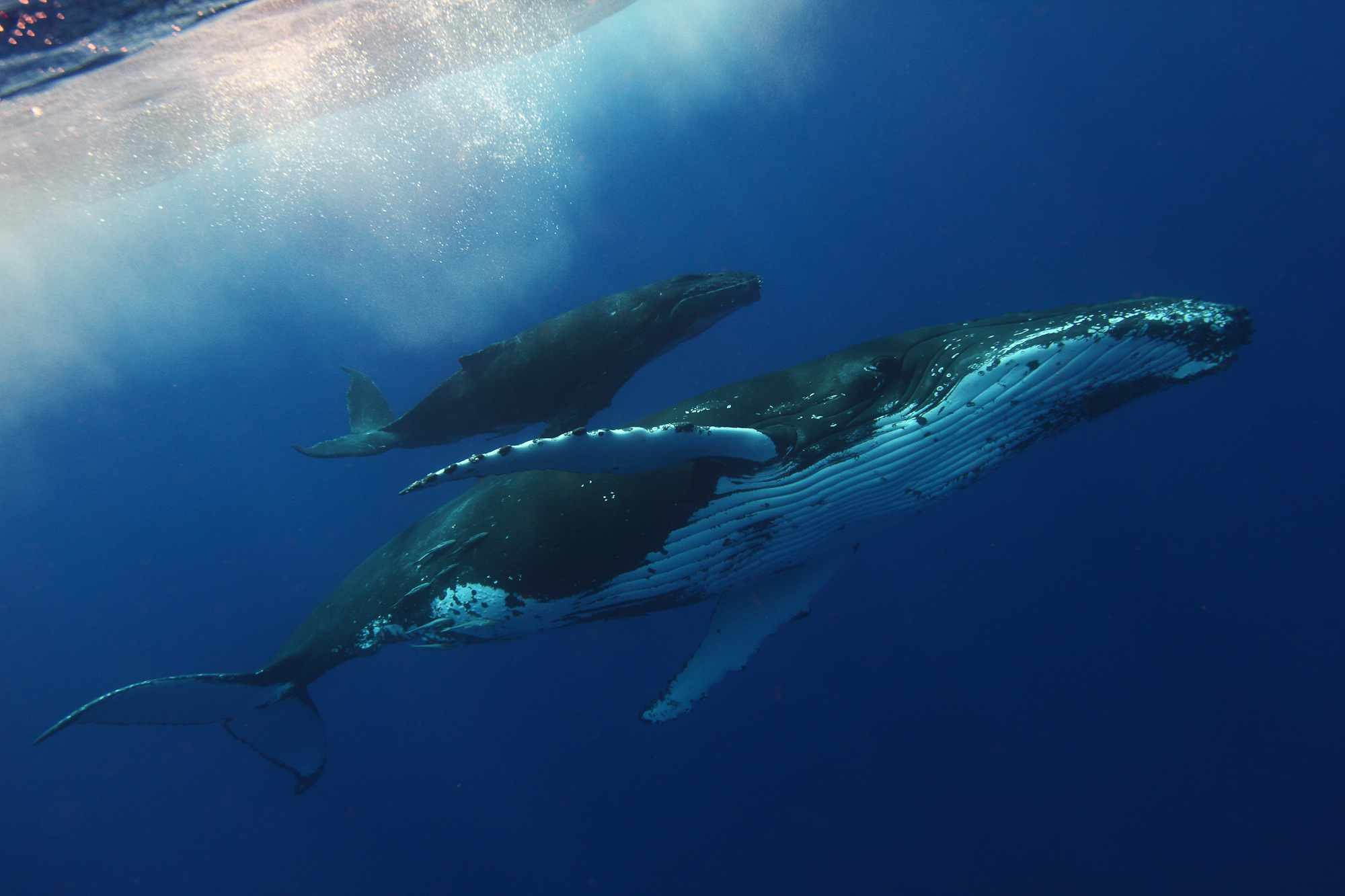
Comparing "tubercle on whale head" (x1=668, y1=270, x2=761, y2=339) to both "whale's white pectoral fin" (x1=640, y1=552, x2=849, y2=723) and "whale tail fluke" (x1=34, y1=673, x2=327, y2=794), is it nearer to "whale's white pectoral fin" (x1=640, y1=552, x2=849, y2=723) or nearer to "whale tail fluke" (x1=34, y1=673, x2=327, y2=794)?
"whale's white pectoral fin" (x1=640, y1=552, x2=849, y2=723)

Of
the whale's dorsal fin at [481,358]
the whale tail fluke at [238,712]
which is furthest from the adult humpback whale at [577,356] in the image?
the whale tail fluke at [238,712]

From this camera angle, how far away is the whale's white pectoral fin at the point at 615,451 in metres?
2.92

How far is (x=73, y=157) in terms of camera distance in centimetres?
1397

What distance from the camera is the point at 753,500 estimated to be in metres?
4.22

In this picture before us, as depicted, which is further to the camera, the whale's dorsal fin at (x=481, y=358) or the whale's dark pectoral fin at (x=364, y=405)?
the whale's dark pectoral fin at (x=364, y=405)

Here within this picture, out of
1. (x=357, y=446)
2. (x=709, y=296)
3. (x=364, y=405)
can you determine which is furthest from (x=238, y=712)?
→ (x=709, y=296)

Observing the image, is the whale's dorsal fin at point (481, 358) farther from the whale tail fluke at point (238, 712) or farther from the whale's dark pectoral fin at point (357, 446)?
the whale tail fluke at point (238, 712)

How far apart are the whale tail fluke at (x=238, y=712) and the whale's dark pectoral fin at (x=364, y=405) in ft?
11.3

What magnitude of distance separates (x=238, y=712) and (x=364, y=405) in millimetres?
4052

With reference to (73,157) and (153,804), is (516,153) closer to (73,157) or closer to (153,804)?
(73,157)

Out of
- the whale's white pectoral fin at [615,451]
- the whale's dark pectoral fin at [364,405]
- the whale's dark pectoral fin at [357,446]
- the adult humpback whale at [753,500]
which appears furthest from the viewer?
the whale's dark pectoral fin at [364,405]

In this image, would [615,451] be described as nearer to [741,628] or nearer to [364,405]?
[741,628]

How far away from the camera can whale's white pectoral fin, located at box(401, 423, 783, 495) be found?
292 cm

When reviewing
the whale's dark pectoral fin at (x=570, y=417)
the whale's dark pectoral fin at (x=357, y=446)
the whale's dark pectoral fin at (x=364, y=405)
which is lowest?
the whale's dark pectoral fin at (x=570, y=417)
